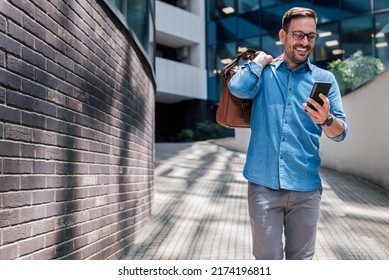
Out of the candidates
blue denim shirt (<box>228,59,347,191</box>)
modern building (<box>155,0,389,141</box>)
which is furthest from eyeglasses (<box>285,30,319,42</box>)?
modern building (<box>155,0,389,141</box>)

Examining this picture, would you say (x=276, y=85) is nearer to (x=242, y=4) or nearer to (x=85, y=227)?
(x=85, y=227)

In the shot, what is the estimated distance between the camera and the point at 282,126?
226 centimetres

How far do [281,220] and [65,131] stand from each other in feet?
5.40

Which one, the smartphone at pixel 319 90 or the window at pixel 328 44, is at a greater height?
the window at pixel 328 44

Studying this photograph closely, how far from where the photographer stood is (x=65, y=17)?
3113mm

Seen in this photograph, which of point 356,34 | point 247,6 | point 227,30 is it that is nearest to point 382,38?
point 356,34

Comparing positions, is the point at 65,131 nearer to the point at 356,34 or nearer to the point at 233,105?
the point at 233,105

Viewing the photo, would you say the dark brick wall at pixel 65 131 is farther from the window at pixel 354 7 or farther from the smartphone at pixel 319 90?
the window at pixel 354 7

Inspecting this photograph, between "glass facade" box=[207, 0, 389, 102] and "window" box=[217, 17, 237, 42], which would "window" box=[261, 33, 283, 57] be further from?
"window" box=[217, 17, 237, 42]

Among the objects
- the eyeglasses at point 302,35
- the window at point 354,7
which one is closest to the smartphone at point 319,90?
the eyeglasses at point 302,35

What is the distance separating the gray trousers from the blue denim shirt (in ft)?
0.16

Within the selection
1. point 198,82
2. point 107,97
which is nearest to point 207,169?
point 107,97

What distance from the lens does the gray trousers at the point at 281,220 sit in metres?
2.19

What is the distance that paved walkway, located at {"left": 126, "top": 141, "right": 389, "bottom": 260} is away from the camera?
15.6ft
